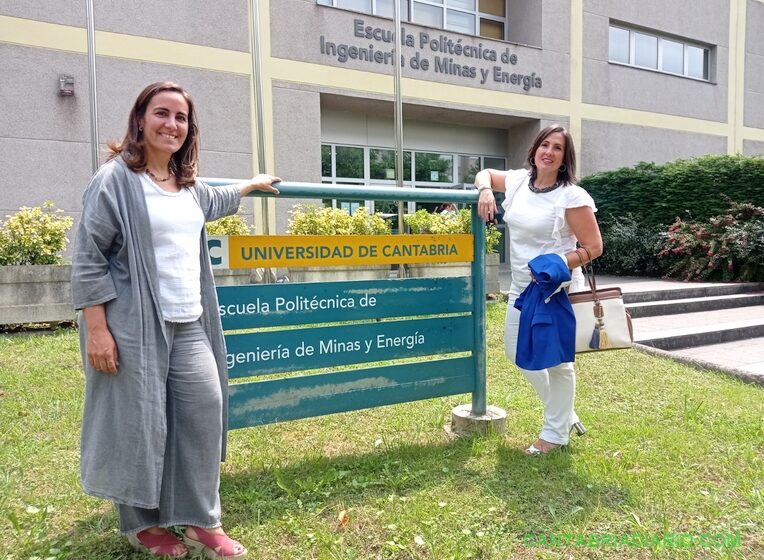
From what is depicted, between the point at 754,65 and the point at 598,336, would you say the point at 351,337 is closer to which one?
the point at 598,336

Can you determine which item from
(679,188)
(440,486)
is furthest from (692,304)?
(440,486)

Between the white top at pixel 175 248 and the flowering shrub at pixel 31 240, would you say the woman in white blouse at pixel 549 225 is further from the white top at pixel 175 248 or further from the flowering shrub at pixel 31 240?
the flowering shrub at pixel 31 240

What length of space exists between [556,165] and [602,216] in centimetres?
1178

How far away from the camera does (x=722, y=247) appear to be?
976 cm

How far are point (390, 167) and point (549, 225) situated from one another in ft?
35.5

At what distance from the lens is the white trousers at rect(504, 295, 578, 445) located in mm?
3172

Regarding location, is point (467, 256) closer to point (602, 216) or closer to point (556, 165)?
point (556, 165)

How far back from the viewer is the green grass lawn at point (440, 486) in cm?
238

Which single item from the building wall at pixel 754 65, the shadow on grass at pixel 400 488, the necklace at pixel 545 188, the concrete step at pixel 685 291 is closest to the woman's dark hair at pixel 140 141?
the shadow on grass at pixel 400 488

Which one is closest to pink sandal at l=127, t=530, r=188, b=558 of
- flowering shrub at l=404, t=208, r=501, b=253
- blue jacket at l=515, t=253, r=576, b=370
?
blue jacket at l=515, t=253, r=576, b=370

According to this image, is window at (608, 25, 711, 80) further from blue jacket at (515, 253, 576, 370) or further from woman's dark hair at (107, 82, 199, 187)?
woman's dark hair at (107, 82, 199, 187)

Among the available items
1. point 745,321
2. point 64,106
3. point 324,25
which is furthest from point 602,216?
point 64,106

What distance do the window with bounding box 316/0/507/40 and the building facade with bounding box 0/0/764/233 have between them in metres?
0.04

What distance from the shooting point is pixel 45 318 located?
20.3 feet
